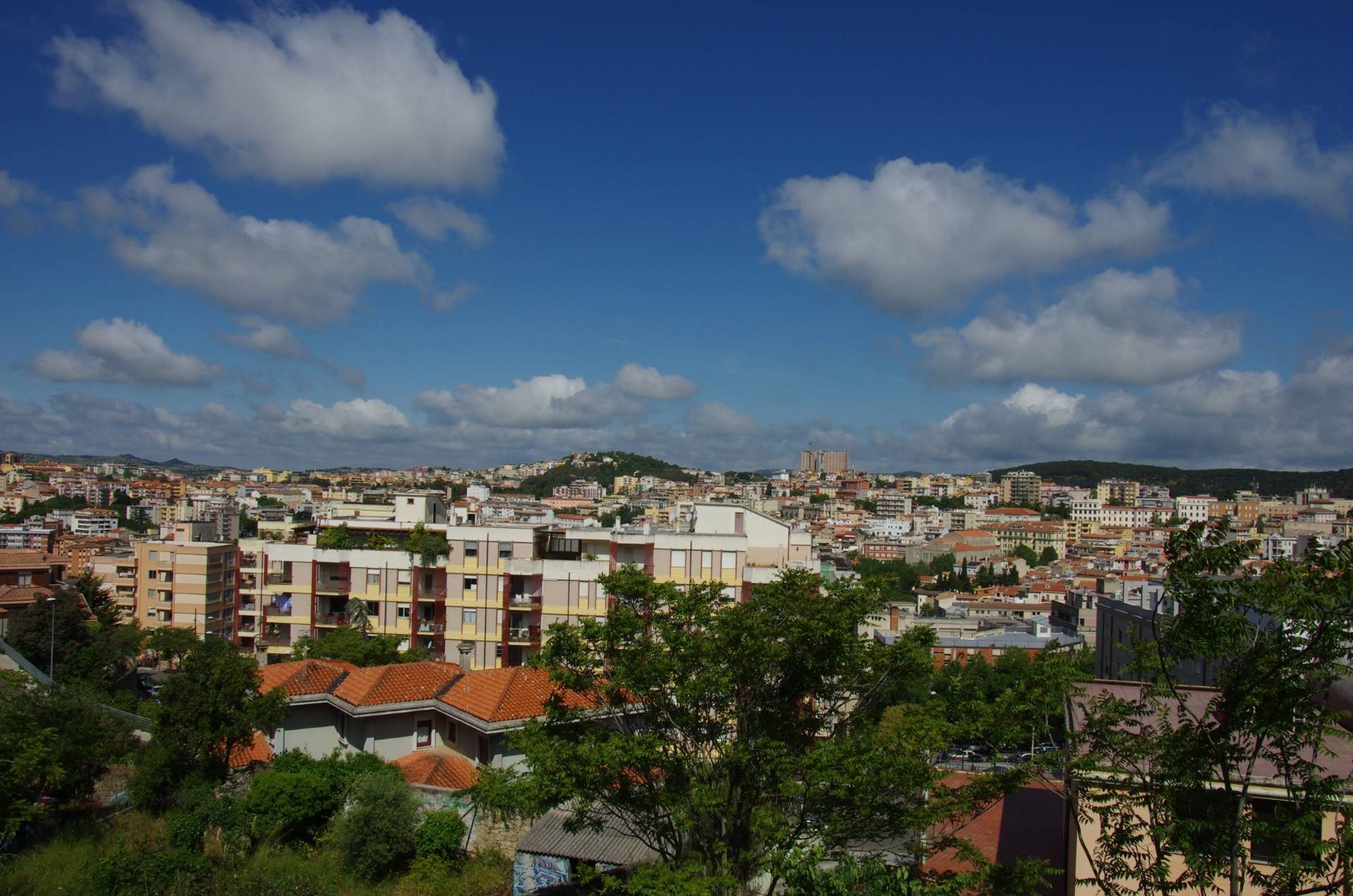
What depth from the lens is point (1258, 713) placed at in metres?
5.88

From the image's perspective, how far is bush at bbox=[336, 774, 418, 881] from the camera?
44.2 ft

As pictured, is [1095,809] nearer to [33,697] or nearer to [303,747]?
[303,747]

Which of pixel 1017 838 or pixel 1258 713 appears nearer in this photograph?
pixel 1258 713

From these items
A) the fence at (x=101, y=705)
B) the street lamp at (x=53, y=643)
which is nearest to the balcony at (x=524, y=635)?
the fence at (x=101, y=705)

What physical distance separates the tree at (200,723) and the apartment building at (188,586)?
26.9 meters

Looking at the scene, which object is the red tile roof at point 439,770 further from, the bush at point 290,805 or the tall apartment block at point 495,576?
the tall apartment block at point 495,576

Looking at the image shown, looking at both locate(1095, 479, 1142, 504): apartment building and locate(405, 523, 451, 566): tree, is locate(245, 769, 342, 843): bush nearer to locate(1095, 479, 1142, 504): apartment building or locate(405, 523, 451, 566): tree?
locate(405, 523, 451, 566): tree

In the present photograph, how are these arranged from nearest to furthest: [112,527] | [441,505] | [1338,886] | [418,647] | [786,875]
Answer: [1338,886]
[786,875]
[418,647]
[441,505]
[112,527]

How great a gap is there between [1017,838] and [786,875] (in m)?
7.86

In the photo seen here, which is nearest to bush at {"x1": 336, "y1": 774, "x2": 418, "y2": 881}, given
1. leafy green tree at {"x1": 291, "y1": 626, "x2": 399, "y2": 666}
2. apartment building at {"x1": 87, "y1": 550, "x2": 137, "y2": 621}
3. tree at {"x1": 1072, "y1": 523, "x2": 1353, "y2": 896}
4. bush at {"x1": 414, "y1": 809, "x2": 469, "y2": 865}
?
bush at {"x1": 414, "y1": 809, "x2": 469, "y2": 865}

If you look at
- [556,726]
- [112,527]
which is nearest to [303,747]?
[556,726]

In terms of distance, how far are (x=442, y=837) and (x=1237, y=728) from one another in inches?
461

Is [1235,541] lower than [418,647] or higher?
higher

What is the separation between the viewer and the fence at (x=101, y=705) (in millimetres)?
19734
